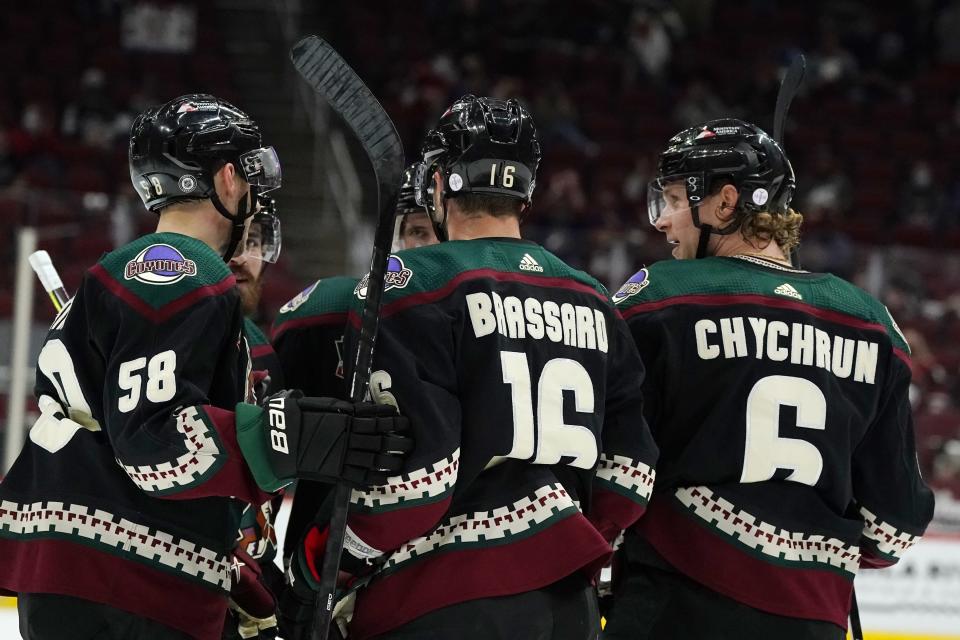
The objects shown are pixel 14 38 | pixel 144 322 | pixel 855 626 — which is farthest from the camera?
pixel 14 38

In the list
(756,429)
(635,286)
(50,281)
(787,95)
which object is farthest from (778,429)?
(50,281)

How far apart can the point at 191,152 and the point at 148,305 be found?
0.36m

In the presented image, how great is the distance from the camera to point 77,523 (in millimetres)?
2316

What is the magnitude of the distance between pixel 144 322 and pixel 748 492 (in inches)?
49.3

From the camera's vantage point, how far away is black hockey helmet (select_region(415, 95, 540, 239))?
2.48m

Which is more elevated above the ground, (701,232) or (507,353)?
(701,232)

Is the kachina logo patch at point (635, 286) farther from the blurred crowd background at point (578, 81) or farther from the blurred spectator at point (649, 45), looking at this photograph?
the blurred spectator at point (649, 45)

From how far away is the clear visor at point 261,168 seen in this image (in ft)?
8.32

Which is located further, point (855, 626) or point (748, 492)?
point (855, 626)

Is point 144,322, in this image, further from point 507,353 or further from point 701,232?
point 701,232

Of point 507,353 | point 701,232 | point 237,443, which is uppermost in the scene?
point 701,232

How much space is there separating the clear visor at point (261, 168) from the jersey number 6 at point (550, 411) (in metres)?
0.62

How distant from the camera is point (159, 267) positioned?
2.30 meters

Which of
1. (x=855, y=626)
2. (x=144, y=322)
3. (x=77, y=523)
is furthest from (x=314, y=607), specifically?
(x=855, y=626)
